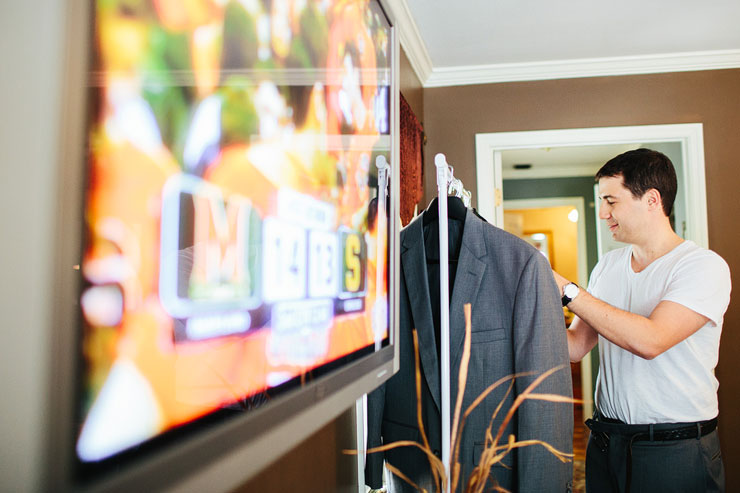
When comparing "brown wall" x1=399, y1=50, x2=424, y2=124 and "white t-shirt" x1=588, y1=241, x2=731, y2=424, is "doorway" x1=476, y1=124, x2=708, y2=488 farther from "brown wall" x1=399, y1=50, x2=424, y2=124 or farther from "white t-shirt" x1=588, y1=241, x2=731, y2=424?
"white t-shirt" x1=588, y1=241, x2=731, y2=424

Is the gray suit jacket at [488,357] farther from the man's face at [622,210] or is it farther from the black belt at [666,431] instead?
the man's face at [622,210]

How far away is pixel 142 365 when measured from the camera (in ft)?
1.17

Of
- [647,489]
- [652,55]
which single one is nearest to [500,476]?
[647,489]

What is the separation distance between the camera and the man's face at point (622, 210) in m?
1.94

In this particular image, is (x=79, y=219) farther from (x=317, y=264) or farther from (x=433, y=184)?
(x=433, y=184)

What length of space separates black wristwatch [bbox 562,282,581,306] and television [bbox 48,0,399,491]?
1.11 metres

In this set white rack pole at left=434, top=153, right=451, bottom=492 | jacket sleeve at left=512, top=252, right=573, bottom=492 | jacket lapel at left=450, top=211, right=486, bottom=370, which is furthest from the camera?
jacket lapel at left=450, top=211, right=486, bottom=370

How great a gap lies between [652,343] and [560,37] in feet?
6.37

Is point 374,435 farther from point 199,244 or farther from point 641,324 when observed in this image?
point 199,244

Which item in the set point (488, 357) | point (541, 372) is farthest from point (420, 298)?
point (541, 372)

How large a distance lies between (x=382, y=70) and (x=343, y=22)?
9.3 inches

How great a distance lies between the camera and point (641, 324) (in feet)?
5.44

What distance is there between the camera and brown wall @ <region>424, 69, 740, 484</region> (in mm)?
3006

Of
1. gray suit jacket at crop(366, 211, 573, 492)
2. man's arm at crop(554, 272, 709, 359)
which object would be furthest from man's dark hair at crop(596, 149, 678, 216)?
gray suit jacket at crop(366, 211, 573, 492)
